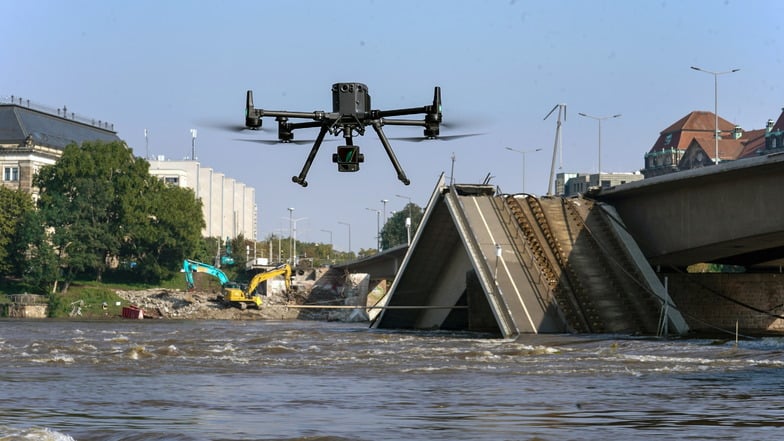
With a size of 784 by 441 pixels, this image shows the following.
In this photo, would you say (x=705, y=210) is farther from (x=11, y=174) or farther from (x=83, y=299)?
(x=11, y=174)

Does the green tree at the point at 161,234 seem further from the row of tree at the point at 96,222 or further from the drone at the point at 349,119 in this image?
the drone at the point at 349,119

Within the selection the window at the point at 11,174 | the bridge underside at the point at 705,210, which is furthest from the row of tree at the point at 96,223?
the bridge underside at the point at 705,210

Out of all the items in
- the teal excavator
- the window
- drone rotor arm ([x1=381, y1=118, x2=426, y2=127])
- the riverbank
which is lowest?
the riverbank

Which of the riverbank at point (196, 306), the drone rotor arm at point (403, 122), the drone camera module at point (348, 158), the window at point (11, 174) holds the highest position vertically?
the window at point (11, 174)

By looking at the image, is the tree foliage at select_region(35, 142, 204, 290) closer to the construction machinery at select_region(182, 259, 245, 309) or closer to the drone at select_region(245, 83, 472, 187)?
the construction machinery at select_region(182, 259, 245, 309)

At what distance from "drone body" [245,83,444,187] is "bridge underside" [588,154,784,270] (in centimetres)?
2554

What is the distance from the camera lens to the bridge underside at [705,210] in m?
53.6

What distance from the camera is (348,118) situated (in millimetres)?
30281

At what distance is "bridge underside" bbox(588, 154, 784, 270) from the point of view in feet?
176

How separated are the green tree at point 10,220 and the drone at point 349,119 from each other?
10390 cm

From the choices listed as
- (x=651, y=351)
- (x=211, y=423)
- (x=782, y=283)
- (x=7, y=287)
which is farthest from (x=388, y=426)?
(x=7, y=287)

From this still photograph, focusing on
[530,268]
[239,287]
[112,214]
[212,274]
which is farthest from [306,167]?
[112,214]

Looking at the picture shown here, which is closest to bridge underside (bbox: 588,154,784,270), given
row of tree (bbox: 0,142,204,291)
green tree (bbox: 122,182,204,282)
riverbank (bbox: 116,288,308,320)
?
riverbank (bbox: 116,288,308,320)

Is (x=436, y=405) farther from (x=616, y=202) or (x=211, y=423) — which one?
(x=616, y=202)
